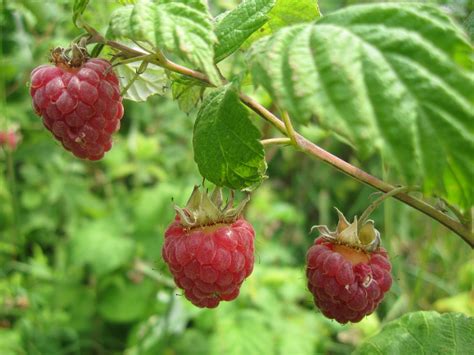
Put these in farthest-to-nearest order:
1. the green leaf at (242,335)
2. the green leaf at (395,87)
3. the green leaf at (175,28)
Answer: the green leaf at (242,335), the green leaf at (175,28), the green leaf at (395,87)

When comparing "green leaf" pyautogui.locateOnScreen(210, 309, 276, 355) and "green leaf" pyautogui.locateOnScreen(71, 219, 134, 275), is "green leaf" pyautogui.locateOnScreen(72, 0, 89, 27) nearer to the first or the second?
"green leaf" pyautogui.locateOnScreen(210, 309, 276, 355)

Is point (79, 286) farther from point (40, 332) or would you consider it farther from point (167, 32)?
point (167, 32)

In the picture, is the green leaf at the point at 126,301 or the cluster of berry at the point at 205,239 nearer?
the cluster of berry at the point at 205,239

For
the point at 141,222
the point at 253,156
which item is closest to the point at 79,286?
the point at 141,222

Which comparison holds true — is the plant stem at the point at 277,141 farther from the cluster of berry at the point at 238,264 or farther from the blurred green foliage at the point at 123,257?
the blurred green foliage at the point at 123,257

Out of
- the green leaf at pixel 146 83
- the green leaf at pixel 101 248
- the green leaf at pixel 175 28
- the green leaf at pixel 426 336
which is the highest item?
the green leaf at pixel 175 28

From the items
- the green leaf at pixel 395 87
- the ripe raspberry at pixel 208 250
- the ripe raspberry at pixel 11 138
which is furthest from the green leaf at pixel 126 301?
the green leaf at pixel 395 87

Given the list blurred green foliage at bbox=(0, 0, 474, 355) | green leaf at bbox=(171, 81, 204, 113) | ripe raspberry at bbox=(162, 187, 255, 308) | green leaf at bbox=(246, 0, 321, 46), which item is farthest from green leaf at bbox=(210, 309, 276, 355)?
green leaf at bbox=(246, 0, 321, 46)
